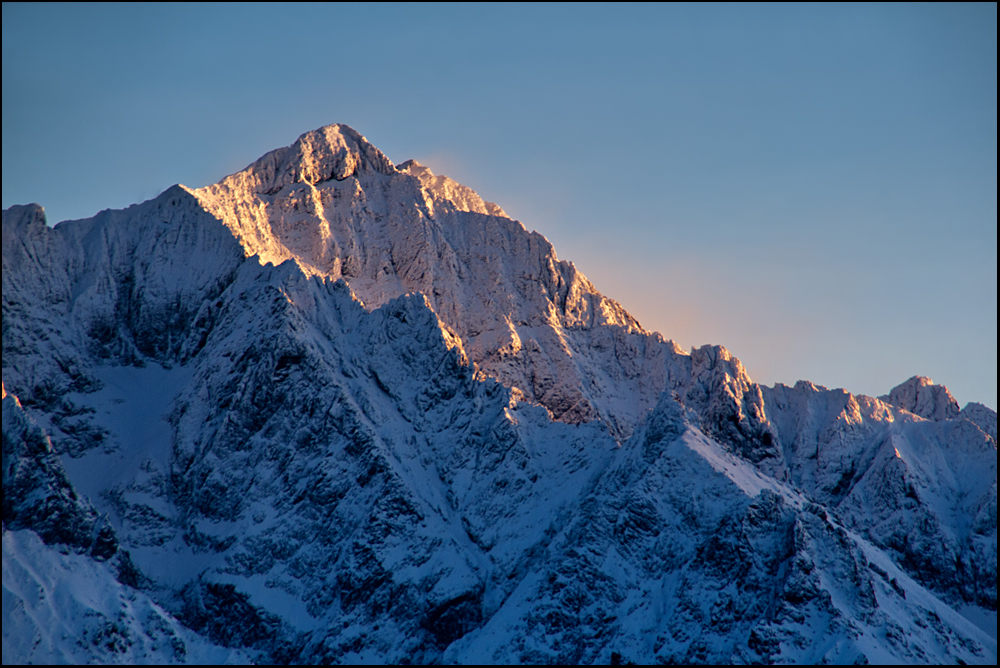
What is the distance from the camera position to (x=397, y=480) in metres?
153

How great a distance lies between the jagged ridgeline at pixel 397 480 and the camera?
13712 cm

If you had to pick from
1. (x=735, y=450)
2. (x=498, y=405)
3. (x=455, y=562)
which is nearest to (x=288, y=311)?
(x=498, y=405)

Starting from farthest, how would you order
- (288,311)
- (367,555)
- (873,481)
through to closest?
(873,481), (288,311), (367,555)

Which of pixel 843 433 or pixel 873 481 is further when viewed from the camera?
pixel 843 433

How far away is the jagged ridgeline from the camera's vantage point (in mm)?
137125

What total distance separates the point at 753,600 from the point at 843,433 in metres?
71.0

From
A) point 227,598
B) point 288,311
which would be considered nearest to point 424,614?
point 227,598

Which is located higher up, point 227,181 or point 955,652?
point 227,181

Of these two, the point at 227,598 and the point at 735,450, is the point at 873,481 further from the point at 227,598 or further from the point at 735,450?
the point at 227,598

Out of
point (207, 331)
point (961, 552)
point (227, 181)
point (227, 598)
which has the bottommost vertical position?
point (227, 598)

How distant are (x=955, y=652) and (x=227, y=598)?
95.1 meters

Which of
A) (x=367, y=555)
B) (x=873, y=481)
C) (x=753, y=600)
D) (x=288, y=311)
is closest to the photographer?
(x=753, y=600)

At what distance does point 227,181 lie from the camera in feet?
655

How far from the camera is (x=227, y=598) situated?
143 m
